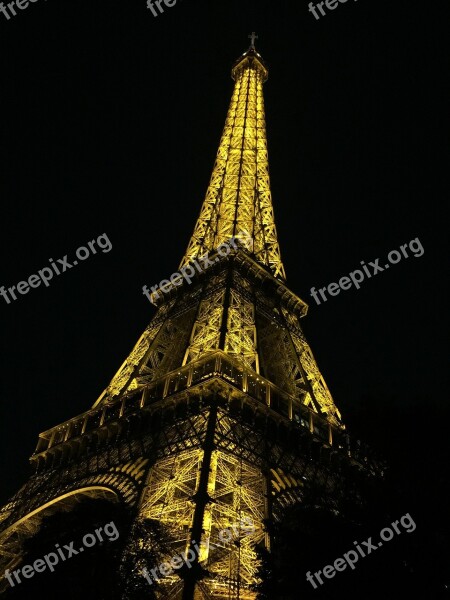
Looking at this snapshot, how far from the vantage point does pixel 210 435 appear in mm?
19531

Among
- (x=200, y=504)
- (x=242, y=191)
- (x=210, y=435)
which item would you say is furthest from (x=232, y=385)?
(x=242, y=191)

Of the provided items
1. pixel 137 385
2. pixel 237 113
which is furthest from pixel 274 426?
pixel 237 113

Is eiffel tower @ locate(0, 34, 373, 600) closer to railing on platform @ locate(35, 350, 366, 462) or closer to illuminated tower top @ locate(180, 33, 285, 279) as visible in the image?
railing on platform @ locate(35, 350, 366, 462)

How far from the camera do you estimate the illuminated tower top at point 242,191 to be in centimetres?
3841

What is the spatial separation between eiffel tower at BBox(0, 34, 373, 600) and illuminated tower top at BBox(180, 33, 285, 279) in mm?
591

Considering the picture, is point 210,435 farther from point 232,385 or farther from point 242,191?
point 242,191

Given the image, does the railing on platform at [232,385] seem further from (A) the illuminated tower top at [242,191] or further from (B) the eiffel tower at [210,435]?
(A) the illuminated tower top at [242,191]

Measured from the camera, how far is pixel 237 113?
49.4m

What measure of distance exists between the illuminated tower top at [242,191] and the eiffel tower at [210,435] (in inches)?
23.3

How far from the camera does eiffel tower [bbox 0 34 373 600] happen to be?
17703 millimetres

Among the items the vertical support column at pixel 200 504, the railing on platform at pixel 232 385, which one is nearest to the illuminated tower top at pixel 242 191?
the railing on platform at pixel 232 385

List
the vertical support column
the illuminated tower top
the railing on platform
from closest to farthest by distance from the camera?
the vertical support column → the railing on platform → the illuminated tower top

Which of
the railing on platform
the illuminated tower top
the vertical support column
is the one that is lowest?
the vertical support column

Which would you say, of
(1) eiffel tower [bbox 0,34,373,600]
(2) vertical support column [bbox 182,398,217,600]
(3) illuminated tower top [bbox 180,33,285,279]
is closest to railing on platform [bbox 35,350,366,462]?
(1) eiffel tower [bbox 0,34,373,600]
